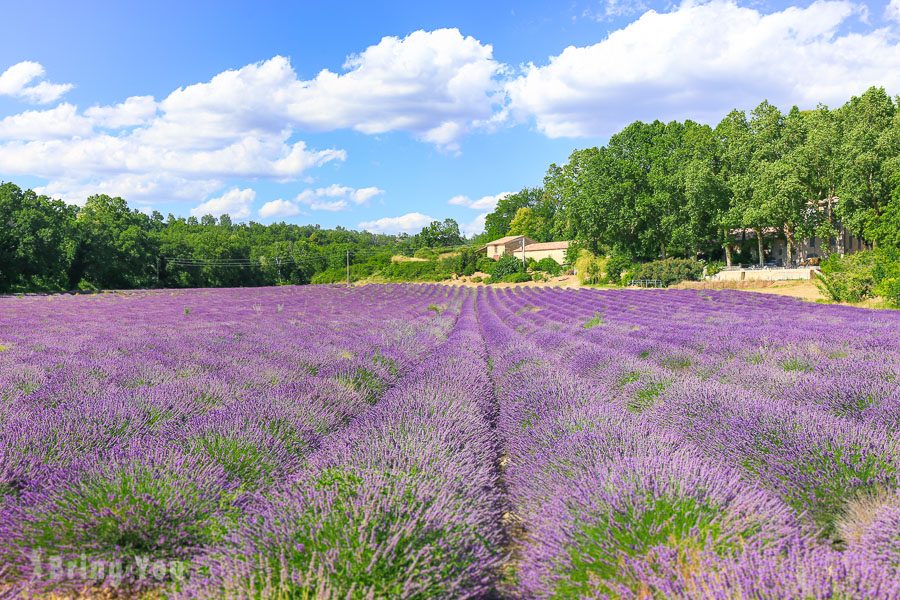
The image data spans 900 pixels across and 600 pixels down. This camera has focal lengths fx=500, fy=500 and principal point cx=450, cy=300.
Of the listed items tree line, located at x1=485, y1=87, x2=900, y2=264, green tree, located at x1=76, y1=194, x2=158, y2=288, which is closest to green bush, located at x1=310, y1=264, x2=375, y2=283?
green tree, located at x1=76, y1=194, x2=158, y2=288

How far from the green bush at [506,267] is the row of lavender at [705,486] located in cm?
4720

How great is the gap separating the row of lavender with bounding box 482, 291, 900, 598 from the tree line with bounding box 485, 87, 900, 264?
27991 mm

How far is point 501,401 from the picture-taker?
470 cm

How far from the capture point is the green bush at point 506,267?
5172cm

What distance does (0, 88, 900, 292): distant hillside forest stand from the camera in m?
27.8

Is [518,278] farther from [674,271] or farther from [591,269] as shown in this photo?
[674,271]

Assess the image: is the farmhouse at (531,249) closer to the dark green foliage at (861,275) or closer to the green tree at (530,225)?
the green tree at (530,225)

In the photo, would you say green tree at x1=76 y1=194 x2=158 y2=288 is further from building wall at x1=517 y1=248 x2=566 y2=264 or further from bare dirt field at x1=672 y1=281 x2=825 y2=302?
bare dirt field at x1=672 y1=281 x2=825 y2=302

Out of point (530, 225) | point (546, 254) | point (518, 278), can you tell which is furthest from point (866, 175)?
point (530, 225)

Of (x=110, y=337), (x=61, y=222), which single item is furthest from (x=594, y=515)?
(x=61, y=222)

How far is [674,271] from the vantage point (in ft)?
105

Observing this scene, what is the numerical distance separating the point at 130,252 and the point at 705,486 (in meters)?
56.3

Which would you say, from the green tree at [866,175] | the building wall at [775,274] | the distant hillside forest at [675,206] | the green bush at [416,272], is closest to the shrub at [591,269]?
the distant hillside forest at [675,206]

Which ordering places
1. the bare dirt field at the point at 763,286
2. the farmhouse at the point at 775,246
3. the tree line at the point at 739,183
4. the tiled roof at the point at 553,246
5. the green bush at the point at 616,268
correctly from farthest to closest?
1. the tiled roof at the point at 553,246
2. the farmhouse at the point at 775,246
3. the green bush at the point at 616,268
4. the tree line at the point at 739,183
5. the bare dirt field at the point at 763,286
